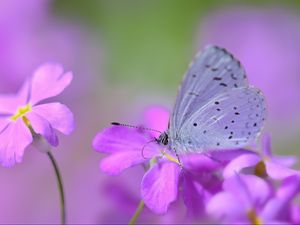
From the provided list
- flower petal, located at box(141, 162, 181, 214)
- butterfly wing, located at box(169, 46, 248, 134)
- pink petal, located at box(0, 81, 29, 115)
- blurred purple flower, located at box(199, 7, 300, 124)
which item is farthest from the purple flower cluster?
blurred purple flower, located at box(199, 7, 300, 124)

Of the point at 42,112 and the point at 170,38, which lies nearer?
the point at 42,112

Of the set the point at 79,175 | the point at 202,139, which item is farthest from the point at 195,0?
the point at 202,139

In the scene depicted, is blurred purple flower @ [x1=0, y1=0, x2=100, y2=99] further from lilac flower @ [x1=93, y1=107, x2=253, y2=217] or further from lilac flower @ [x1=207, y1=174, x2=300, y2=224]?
lilac flower @ [x1=207, y1=174, x2=300, y2=224]

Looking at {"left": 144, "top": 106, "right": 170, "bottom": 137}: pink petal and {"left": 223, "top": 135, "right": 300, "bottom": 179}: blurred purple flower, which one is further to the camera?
{"left": 144, "top": 106, "right": 170, "bottom": 137}: pink petal

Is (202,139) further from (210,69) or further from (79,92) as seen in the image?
(79,92)

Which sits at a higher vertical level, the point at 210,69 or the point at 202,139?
the point at 210,69

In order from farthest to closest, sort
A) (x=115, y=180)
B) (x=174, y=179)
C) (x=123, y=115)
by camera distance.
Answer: (x=123, y=115) → (x=115, y=180) → (x=174, y=179)

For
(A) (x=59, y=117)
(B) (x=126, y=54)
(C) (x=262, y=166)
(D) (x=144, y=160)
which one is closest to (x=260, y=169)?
(C) (x=262, y=166)
